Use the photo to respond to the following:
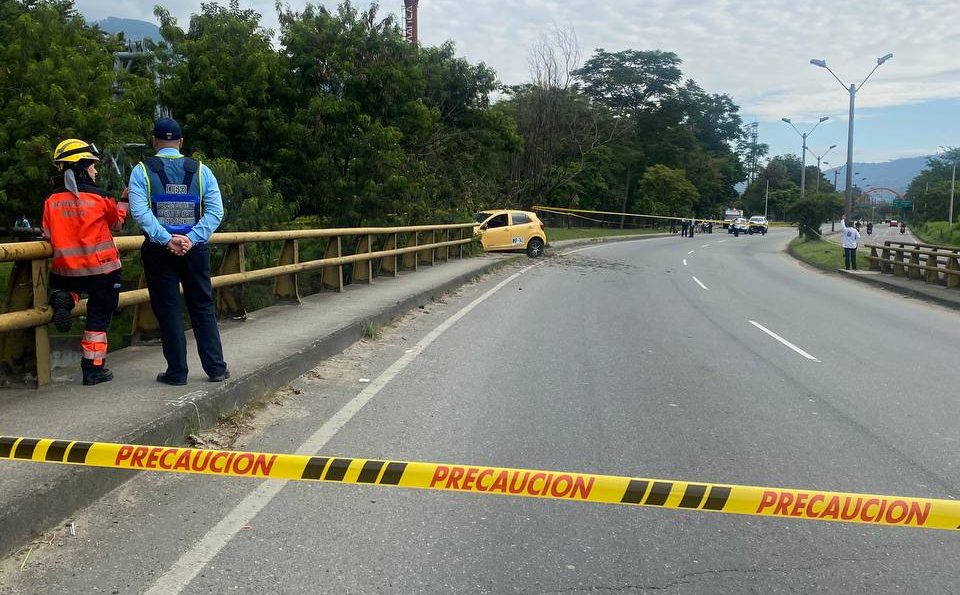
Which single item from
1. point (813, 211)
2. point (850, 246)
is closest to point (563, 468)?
point (850, 246)

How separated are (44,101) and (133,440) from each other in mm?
26261

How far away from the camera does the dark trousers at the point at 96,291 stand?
5.62 m

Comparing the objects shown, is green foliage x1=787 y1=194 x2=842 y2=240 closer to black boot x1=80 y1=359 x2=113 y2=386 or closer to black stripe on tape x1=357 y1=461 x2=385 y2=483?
black boot x1=80 y1=359 x2=113 y2=386

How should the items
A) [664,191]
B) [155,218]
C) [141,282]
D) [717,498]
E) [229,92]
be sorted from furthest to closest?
[664,191] < [229,92] < [141,282] < [155,218] < [717,498]

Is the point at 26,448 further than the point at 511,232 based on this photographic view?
No

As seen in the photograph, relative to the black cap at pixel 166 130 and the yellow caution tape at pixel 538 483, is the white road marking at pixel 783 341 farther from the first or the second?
the black cap at pixel 166 130

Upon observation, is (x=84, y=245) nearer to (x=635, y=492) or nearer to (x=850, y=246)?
(x=635, y=492)

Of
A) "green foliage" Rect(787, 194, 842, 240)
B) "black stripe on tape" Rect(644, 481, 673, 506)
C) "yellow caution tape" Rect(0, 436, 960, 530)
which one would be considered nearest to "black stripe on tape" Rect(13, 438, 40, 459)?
"yellow caution tape" Rect(0, 436, 960, 530)

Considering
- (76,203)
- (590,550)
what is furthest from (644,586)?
(76,203)

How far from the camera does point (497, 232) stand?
26.3 meters

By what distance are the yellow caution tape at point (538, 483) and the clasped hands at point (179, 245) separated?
7.44 feet

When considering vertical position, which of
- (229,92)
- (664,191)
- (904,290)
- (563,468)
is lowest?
(904,290)

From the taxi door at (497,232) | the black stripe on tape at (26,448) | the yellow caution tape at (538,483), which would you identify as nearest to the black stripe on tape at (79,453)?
the yellow caution tape at (538,483)

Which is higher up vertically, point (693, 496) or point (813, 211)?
point (813, 211)
